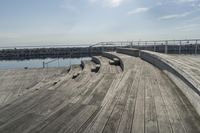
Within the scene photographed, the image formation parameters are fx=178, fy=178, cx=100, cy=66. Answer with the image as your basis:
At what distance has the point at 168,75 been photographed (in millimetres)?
3705

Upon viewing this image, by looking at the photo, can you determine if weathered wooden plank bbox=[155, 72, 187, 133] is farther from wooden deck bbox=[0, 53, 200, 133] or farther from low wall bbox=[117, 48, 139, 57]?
low wall bbox=[117, 48, 139, 57]

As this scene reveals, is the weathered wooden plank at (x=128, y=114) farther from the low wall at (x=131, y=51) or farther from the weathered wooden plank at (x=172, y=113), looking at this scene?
the low wall at (x=131, y=51)

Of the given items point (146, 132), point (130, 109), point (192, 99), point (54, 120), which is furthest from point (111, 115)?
point (192, 99)

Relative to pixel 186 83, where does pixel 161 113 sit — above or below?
below

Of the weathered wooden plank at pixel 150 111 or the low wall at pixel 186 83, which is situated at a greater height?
the low wall at pixel 186 83

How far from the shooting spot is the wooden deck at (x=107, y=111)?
71.2 inches

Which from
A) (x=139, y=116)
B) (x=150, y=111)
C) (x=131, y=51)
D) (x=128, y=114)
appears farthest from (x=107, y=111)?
(x=131, y=51)

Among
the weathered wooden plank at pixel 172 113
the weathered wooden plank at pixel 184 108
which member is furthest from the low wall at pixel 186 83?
the weathered wooden plank at pixel 172 113

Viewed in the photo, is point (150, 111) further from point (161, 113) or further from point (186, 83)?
point (186, 83)

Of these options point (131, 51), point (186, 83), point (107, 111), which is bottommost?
point (107, 111)

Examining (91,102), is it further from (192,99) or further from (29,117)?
(192,99)

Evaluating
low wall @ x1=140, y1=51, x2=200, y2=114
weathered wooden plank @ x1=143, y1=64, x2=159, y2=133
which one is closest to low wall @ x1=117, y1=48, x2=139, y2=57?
low wall @ x1=140, y1=51, x2=200, y2=114

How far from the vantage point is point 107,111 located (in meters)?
2.19

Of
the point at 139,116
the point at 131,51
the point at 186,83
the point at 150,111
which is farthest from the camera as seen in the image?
the point at 131,51
